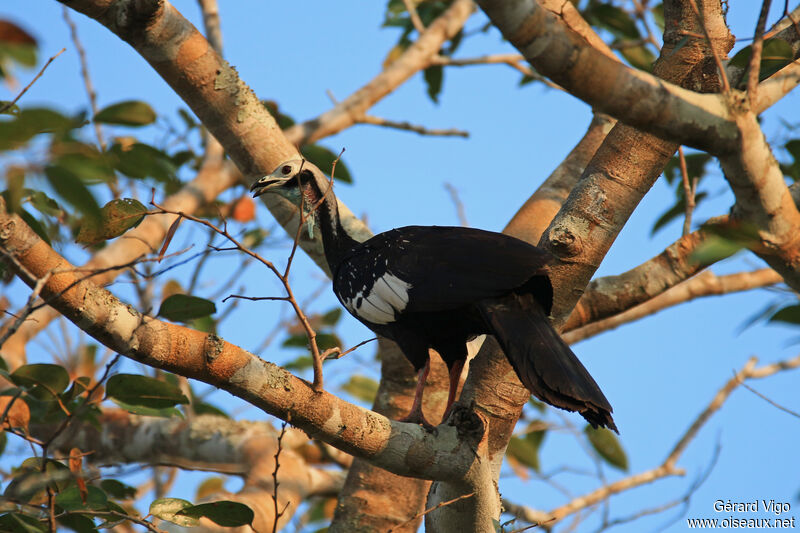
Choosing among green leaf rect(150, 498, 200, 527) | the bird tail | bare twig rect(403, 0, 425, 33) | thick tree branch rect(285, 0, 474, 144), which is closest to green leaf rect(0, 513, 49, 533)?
green leaf rect(150, 498, 200, 527)

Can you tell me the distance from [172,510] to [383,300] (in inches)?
63.2

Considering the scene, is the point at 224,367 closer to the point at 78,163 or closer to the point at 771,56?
the point at 78,163

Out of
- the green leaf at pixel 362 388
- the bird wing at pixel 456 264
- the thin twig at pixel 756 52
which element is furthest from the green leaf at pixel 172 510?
the green leaf at pixel 362 388

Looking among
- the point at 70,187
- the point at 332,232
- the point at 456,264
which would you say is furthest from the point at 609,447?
the point at 70,187

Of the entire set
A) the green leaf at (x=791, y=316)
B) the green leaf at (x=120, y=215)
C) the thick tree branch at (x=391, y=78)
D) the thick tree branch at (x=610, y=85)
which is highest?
the thick tree branch at (x=391, y=78)

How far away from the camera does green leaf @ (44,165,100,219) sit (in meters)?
1.73

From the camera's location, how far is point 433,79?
8.41 metres

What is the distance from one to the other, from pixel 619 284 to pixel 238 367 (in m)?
3.22

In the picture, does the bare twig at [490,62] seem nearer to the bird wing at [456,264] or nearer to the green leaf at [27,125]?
the bird wing at [456,264]

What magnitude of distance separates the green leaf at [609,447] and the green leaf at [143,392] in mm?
4264

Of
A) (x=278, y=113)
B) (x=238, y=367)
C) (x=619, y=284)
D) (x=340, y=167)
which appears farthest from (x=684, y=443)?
(x=238, y=367)

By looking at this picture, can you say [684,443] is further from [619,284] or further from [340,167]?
[340,167]

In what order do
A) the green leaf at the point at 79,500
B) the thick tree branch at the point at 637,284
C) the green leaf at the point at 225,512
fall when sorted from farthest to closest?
the thick tree branch at the point at 637,284 → the green leaf at the point at 225,512 → the green leaf at the point at 79,500

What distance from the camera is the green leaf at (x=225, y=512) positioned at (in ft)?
11.2
